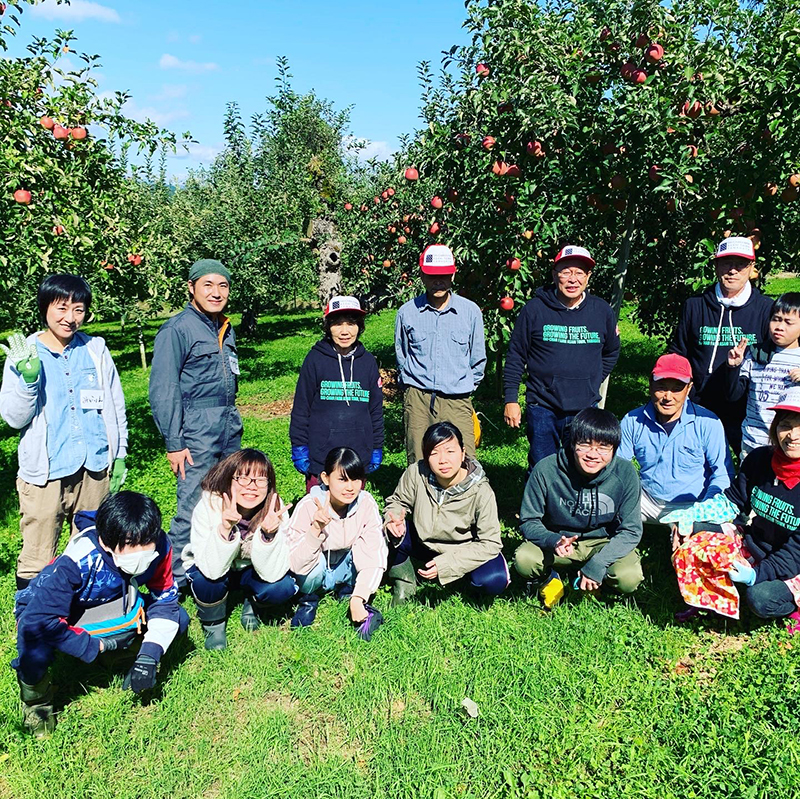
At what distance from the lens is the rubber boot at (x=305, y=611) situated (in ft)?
12.5

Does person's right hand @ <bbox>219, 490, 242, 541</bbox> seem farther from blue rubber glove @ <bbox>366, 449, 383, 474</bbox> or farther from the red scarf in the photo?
the red scarf

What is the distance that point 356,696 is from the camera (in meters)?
3.19

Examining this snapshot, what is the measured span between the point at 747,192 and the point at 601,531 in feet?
9.48

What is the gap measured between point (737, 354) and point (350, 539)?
262 cm

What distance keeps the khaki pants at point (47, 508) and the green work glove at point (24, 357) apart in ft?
2.10

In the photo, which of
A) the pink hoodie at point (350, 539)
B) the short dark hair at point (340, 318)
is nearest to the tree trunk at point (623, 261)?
the short dark hair at point (340, 318)

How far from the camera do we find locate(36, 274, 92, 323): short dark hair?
3.46 meters

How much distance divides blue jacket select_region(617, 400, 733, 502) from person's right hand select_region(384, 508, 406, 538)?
1.43 meters

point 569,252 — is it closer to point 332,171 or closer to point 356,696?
point 356,696

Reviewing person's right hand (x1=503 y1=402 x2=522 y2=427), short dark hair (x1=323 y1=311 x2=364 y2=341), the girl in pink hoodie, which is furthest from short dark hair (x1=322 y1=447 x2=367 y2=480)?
person's right hand (x1=503 y1=402 x2=522 y2=427)

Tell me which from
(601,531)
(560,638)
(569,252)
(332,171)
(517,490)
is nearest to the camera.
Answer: (560,638)

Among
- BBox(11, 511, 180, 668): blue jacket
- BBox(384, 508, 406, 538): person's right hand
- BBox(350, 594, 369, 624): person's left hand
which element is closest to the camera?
BBox(11, 511, 180, 668): blue jacket

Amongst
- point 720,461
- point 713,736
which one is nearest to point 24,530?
point 713,736

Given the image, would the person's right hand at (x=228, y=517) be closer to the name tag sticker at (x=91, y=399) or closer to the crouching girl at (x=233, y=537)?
the crouching girl at (x=233, y=537)
